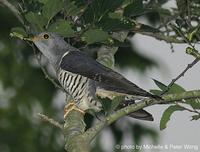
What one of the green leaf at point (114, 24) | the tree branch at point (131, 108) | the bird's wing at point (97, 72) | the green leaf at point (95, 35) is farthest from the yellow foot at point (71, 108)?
the tree branch at point (131, 108)

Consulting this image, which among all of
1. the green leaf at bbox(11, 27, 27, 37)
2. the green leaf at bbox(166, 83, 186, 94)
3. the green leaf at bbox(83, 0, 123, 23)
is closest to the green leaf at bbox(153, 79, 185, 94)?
the green leaf at bbox(166, 83, 186, 94)

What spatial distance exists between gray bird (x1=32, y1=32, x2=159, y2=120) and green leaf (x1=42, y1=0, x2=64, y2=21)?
2.08 feet

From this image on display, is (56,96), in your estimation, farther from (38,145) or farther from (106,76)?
(106,76)

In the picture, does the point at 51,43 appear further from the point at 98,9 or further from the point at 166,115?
the point at 166,115

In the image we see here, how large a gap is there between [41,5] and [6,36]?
4.32 m

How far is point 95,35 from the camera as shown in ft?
15.8

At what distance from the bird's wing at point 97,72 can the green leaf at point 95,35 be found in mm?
462

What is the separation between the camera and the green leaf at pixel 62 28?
4.83 metres

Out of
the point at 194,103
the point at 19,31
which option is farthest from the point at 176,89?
the point at 19,31

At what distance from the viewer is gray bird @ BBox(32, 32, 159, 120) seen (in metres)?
5.29

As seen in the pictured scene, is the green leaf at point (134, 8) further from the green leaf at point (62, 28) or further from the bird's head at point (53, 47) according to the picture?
the bird's head at point (53, 47)

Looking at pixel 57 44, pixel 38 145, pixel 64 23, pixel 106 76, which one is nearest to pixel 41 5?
pixel 64 23

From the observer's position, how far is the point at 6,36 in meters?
9.20

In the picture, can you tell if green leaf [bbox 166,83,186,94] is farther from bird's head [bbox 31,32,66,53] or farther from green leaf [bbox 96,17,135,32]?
bird's head [bbox 31,32,66,53]
